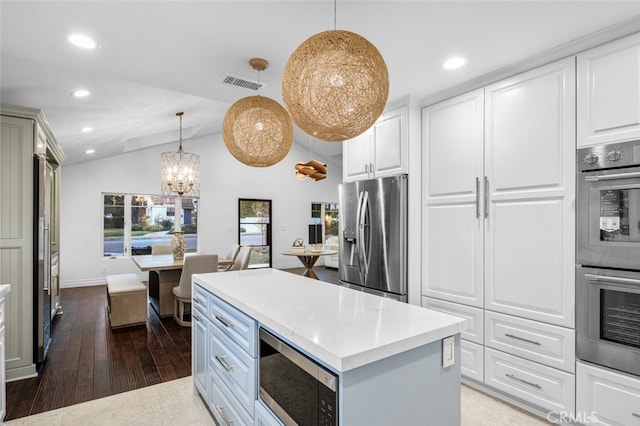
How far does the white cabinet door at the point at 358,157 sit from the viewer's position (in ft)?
10.9

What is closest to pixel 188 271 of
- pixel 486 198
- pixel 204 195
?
pixel 486 198

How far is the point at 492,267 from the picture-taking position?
2469 mm

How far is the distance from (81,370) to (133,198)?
5183 millimetres

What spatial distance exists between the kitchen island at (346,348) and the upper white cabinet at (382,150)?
1433 millimetres

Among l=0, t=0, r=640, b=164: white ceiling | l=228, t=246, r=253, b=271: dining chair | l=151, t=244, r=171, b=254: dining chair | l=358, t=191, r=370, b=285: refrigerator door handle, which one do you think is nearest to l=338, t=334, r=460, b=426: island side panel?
l=0, t=0, r=640, b=164: white ceiling

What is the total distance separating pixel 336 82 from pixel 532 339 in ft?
6.89

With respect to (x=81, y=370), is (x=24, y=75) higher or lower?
higher

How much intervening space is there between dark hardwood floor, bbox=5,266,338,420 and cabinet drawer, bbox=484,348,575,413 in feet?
8.33

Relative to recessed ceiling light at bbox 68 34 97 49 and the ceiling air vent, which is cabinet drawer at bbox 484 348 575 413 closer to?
the ceiling air vent

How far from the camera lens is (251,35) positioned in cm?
202

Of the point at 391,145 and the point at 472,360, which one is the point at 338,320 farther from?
the point at 391,145

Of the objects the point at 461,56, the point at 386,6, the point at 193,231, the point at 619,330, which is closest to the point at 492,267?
the point at 619,330

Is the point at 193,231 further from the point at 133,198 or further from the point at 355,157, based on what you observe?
the point at 355,157

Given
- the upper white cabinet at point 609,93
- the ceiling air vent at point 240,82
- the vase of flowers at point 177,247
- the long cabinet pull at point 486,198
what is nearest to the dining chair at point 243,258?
the vase of flowers at point 177,247
